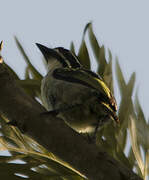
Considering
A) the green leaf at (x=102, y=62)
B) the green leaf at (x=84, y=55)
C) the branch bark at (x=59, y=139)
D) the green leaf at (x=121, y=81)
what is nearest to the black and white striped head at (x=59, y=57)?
the green leaf at (x=84, y=55)

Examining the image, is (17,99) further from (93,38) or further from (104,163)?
(93,38)

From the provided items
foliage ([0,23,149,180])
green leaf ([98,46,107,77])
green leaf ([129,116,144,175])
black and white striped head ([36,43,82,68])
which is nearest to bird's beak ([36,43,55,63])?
black and white striped head ([36,43,82,68])

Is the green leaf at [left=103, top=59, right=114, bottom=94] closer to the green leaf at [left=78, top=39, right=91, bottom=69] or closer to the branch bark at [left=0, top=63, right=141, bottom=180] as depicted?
the green leaf at [left=78, top=39, right=91, bottom=69]

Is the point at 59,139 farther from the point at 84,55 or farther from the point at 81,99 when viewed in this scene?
the point at 84,55

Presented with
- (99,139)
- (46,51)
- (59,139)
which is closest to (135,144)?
(99,139)

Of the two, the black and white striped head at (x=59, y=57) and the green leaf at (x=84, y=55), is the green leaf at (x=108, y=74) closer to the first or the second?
the green leaf at (x=84, y=55)

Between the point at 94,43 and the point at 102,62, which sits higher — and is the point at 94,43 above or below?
above

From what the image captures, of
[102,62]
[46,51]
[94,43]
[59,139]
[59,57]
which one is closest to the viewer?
[59,139]
